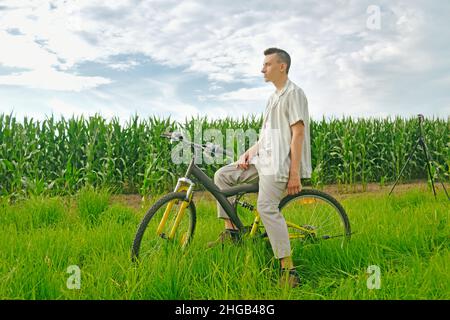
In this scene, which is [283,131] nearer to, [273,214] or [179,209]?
[273,214]

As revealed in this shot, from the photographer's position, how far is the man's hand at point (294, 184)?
3328mm

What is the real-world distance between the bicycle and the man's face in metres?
0.73

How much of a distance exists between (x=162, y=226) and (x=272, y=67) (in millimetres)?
1571

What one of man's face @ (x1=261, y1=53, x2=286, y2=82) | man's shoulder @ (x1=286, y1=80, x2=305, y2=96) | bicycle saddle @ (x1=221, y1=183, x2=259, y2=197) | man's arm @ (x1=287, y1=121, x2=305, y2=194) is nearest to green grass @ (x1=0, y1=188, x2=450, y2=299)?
bicycle saddle @ (x1=221, y1=183, x2=259, y2=197)

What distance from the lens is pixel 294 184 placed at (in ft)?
10.9

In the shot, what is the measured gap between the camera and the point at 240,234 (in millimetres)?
3699

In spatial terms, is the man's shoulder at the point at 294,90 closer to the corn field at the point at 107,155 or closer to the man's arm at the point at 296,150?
the man's arm at the point at 296,150

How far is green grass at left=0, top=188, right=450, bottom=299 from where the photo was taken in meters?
2.94

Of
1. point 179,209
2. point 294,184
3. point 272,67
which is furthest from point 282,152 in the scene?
point 179,209

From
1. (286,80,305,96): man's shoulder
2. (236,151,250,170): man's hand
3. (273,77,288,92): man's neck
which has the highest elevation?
(273,77,288,92): man's neck

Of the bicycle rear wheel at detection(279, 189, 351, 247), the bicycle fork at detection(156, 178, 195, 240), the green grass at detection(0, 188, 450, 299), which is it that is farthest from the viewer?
the bicycle rear wheel at detection(279, 189, 351, 247)

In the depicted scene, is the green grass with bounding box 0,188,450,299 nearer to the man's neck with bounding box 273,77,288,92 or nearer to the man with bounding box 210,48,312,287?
the man with bounding box 210,48,312,287
